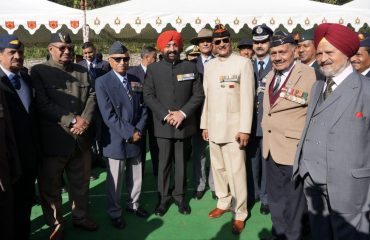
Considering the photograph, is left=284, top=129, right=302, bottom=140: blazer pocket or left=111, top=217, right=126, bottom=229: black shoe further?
left=111, top=217, right=126, bottom=229: black shoe

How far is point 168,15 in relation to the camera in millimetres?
6840

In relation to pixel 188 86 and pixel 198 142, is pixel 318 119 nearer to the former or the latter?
pixel 188 86

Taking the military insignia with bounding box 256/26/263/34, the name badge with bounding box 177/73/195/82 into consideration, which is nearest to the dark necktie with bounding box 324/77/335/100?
the military insignia with bounding box 256/26/263/34

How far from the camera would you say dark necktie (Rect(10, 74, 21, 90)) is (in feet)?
9.51

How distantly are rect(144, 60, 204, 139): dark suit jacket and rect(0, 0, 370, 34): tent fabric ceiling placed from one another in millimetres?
3243

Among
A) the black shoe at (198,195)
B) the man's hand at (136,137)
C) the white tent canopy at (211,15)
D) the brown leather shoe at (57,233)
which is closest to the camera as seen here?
the brown leather shoe at (57,233)

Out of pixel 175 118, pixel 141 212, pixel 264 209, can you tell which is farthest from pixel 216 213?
pixel 175 118

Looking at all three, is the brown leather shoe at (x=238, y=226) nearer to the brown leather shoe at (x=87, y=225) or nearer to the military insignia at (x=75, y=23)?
the brown leather shoe at (x=87, y=225)

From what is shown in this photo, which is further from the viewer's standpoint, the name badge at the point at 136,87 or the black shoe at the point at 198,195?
the black shoe at the point at 198,195

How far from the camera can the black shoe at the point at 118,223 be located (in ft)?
12.0

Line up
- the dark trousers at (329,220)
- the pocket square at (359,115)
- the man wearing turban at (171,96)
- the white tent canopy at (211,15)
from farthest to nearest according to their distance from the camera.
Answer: the white tent canopy at (211,15)
the man wearing turban at (171,96)
the dark trousers at (329,220)
the pocket square at (359,115)

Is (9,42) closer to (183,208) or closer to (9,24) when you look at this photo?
(183,208)

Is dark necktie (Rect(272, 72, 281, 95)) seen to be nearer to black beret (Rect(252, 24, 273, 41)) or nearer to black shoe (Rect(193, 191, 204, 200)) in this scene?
black beret (Rect(252, 24, 273, 41))

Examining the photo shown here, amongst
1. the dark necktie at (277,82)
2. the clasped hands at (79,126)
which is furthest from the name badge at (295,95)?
the clasped hands at (79,126)
